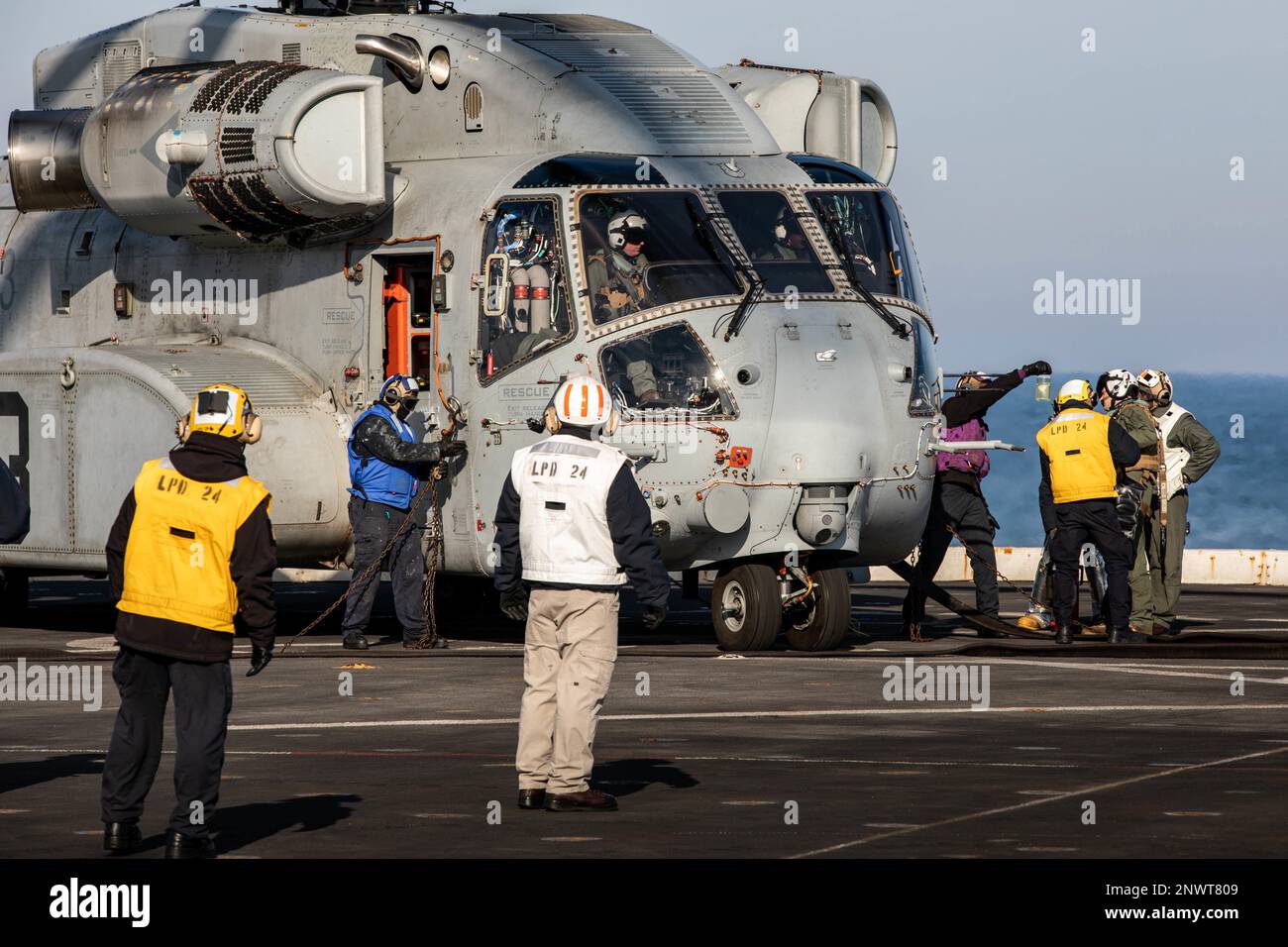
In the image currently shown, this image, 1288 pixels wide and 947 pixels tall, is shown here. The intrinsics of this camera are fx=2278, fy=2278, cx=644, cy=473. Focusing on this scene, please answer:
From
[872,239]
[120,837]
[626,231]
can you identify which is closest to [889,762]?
[120,837]

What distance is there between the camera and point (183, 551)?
9539mm

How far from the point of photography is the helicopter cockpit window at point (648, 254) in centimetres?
1741

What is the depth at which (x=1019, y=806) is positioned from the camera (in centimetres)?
1045

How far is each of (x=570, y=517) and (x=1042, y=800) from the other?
8.50 ft

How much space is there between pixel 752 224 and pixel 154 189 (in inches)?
204

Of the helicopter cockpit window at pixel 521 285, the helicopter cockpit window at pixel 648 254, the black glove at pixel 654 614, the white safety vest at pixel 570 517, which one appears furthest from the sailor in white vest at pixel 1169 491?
the white safety vest at pixel 570 517

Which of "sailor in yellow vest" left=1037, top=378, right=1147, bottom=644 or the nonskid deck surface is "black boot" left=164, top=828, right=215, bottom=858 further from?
"sailor in yellow vest" left=1037, top=378, right=1147, bottom=644

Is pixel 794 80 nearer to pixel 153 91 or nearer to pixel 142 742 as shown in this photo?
pixel 153 91

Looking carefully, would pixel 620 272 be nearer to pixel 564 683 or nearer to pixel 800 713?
pixel 800 713

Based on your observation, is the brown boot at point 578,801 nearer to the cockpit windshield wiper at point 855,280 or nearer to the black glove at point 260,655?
the black glove at point 260,655

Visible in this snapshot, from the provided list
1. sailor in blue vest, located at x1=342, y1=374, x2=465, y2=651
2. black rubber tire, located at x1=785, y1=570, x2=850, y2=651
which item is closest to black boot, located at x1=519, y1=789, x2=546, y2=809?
black rubber tire, located at x1=785, y1=570, x2=850, y2=651

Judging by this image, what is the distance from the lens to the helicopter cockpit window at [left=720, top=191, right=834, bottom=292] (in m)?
17.7
